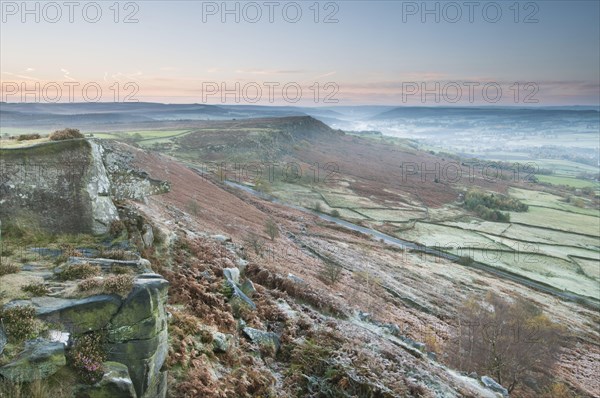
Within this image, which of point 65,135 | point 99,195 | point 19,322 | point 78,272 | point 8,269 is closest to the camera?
point 19,322

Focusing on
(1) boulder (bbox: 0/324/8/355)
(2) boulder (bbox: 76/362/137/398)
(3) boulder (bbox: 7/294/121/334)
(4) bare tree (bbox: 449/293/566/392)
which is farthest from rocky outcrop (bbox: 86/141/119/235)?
(4) bare tree (bbox: 449/293/566/392)

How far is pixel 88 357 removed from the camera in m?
8.02

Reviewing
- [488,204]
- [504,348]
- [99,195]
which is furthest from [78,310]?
[488,204]

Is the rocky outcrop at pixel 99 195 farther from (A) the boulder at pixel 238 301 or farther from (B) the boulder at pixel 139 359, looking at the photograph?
(B) the boulder at pixel 139 359

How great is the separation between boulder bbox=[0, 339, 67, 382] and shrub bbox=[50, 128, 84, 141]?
9.29 m

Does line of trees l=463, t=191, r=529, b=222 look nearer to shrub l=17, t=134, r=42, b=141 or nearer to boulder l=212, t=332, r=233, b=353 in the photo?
boulder l=212, t=332, r=233, b=353

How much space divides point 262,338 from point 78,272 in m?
6.87

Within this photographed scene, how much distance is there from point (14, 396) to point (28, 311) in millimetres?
1920

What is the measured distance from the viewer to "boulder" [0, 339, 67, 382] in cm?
717

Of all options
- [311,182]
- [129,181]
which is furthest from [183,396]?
[311,182]

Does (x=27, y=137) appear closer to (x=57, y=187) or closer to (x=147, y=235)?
(x=57, y=187)

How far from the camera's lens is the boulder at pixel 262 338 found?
1358 cm

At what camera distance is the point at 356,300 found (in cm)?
3123

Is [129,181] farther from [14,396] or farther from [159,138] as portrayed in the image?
[159,138]
